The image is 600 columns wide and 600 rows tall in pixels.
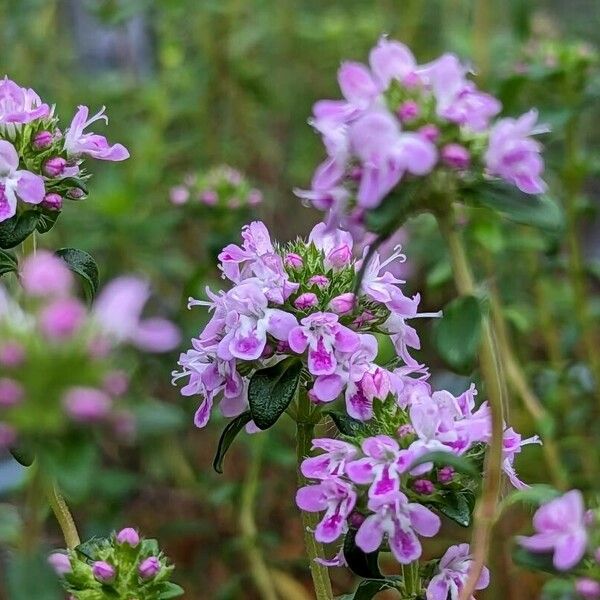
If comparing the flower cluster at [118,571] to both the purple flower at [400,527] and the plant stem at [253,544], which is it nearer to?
the purple flower at [400,527]

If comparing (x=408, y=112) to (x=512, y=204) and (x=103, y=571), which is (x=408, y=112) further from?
(x=103, y=571)

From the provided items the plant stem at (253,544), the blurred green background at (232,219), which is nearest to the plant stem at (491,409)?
the blurred green background at (232,219)

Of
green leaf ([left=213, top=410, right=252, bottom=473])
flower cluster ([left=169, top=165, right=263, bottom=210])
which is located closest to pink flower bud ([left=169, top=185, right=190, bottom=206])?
flower cluster ([left=169, top=165, right=263, bottom=210])

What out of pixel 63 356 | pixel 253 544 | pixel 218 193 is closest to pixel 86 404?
pixel 63 356

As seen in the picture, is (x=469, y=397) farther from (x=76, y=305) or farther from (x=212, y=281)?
(x=212, y=281)

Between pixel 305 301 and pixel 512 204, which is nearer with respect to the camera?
pixel 512 204
